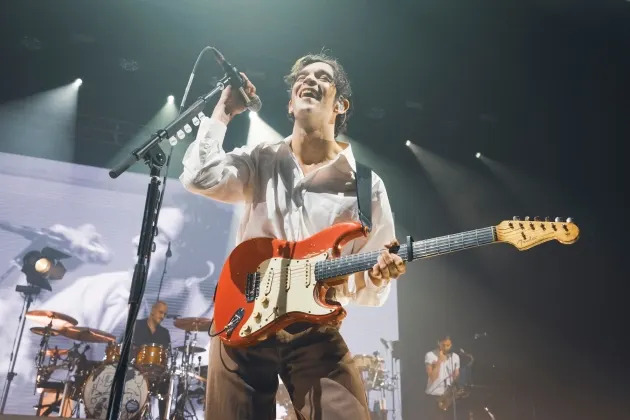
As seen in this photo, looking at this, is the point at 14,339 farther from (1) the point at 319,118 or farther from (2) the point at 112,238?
(1) the point at 319,118

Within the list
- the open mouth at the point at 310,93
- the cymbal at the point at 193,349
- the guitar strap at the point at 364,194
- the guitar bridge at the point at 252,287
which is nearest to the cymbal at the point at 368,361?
the cymbal at the point at 193,349

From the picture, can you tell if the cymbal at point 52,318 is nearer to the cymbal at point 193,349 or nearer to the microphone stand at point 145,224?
the cymbal at point 193,349

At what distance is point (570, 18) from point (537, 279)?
302cm

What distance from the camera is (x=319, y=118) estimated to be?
2.90m

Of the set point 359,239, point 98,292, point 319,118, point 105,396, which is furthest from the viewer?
point 98,292

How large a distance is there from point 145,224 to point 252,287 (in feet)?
1.72

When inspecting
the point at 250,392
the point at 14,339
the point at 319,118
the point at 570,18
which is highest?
the point at 570,18

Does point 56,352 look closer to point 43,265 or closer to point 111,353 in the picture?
point 111,353

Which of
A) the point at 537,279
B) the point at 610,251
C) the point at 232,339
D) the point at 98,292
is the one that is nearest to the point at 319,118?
the point at 232,339

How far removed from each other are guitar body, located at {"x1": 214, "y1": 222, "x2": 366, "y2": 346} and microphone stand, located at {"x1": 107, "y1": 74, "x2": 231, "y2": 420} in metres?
0.34

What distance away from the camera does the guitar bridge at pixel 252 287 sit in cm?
227

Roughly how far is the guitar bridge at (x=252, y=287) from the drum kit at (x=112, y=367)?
3.03 metres

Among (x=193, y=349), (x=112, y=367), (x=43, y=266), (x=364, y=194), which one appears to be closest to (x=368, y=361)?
(x=193, y=349)

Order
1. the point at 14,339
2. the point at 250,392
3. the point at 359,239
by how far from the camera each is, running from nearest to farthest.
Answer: the point at 250,392, the point at 359,239, the point at 14,339
